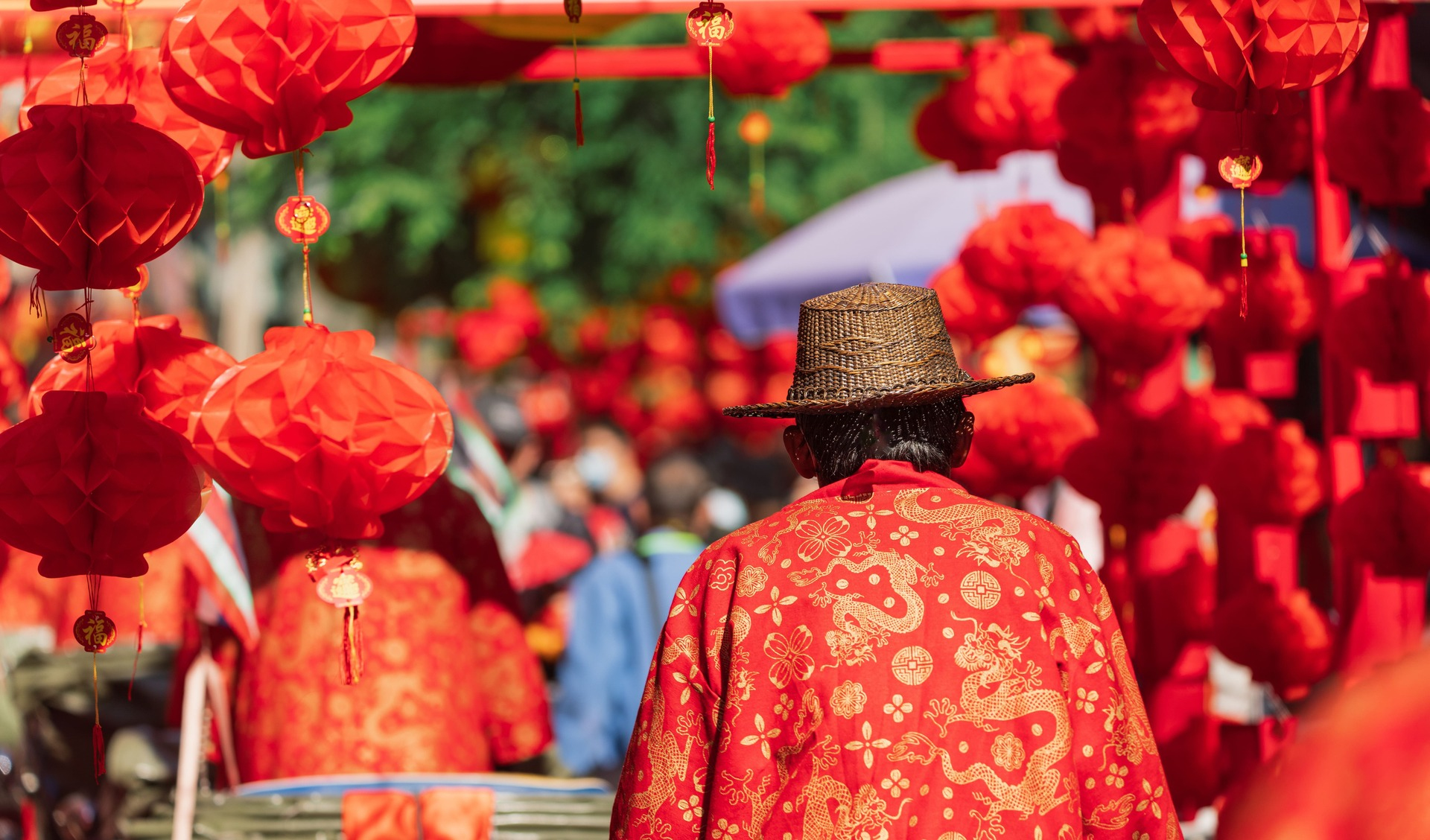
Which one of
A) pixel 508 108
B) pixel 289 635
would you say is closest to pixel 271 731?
pixel 289 635

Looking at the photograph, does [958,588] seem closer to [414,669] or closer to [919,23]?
[414,669]

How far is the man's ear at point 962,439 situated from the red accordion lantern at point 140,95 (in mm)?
1300

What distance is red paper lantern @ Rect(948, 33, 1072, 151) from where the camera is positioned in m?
4.18

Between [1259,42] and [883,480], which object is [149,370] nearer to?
[883,480]

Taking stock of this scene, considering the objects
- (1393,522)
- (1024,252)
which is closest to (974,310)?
(1024,252)

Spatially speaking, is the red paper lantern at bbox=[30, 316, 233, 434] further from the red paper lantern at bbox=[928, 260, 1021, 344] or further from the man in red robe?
the red paper lantern at bbox=[928, 260, 1021, 344]

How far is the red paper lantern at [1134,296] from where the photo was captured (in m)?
3.84

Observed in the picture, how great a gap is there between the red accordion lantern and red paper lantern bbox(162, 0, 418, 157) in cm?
41

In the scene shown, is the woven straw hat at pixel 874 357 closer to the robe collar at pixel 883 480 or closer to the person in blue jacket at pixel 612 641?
the robe collar at pixel 883 480

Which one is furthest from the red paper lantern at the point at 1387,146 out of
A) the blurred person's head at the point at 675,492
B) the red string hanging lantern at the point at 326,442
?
the blurred person's head at the point at 675,492

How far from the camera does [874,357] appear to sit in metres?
2.35

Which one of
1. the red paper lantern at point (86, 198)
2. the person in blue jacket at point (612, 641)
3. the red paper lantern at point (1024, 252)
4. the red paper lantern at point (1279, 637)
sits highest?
the red paper lantern at point (86, 198)

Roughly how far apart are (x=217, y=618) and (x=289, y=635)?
0.69ft

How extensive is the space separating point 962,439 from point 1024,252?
1.84 metres
